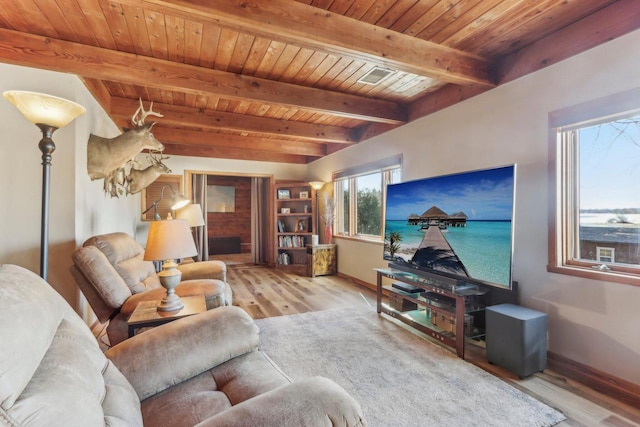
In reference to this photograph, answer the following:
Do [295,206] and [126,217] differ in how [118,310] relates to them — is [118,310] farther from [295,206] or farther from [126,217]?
[295,206]

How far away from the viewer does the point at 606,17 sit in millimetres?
1935

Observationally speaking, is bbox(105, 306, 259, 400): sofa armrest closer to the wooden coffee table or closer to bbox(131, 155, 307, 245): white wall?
the wooden coffee table

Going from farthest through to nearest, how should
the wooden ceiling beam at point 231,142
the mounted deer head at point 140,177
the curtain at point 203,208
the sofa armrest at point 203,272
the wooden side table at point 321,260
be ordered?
the curtain at point 203,208
the wooden side table at point 321,260
the wooden ceiling beam at point 231,142
the mounted deer head at point 140,177
the sofa armrest at point 203,272

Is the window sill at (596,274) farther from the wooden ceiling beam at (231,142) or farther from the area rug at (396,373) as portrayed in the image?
the wooden ceiling beam at (231,142)

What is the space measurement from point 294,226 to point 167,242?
14.4 feet

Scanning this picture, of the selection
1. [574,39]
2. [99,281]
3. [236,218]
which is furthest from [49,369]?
[236,218]

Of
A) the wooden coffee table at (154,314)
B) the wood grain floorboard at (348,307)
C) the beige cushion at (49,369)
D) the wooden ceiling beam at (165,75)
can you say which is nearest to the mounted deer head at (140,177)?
the wooden ceiling beam at (165,75)

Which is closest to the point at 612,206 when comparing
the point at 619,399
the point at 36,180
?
the point at 619,399

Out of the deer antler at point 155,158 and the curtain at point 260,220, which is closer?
the deer antler at point 155,158

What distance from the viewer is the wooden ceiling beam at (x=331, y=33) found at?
170cm

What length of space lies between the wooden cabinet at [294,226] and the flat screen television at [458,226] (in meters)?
2.95

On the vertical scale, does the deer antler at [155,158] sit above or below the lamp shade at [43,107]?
above

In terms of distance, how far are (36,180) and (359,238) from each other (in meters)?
3.85

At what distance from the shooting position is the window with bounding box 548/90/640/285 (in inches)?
75.2
